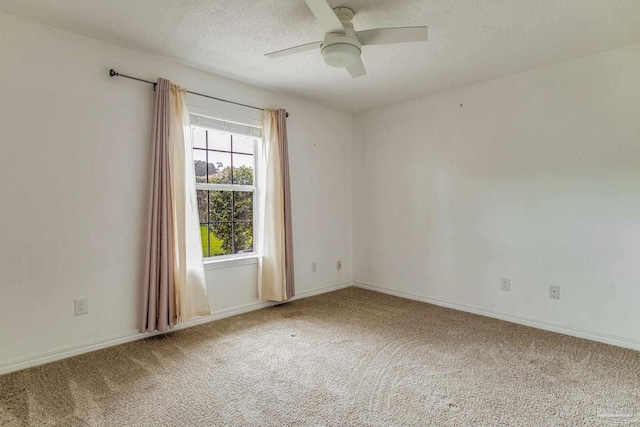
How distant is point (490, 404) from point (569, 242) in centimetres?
183

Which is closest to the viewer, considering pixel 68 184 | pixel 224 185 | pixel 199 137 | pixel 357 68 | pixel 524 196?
pixel 357 68

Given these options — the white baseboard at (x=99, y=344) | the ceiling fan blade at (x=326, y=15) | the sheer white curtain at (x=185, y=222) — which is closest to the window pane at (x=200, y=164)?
the sheer white curtain at (x=185, y=222)

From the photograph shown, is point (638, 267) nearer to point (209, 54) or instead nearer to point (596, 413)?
point (596, 413)

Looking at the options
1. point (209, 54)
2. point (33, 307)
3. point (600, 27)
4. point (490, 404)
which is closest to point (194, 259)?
point (33, 307)

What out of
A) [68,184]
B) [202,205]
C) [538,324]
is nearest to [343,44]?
[202,205]

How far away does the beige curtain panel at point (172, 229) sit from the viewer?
2863 millimetres

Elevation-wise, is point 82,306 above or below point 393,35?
below

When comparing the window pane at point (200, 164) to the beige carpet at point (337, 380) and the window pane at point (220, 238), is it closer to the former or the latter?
the window pane at point (220, 238)

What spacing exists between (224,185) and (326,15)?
208cm

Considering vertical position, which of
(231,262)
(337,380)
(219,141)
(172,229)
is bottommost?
(337,380)

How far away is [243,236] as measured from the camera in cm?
377

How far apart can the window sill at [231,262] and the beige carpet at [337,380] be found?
0.57 metres

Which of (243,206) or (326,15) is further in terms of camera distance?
(243,206)

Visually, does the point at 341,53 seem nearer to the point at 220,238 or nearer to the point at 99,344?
the point at 220,238
